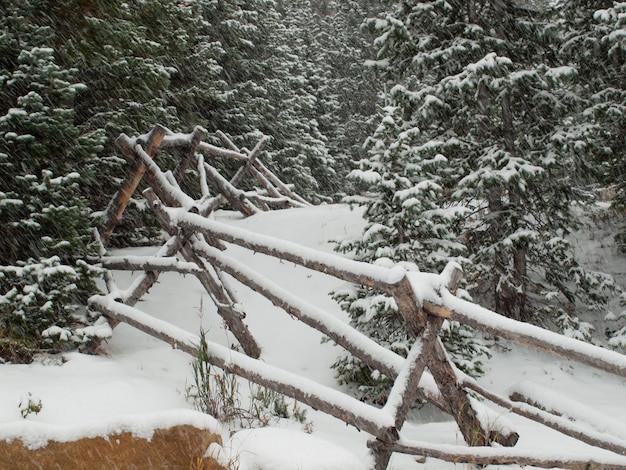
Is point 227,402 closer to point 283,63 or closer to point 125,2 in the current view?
point 125,2

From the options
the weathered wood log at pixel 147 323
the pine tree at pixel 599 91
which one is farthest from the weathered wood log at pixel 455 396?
the pine tree at pixel 599 91

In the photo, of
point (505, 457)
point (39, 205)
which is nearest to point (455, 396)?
point (505, 457)

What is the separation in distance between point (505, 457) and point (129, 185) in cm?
612

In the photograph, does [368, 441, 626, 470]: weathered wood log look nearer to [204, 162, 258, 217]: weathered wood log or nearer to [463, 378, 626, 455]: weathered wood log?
[463, 378, 626, 455]: weathered wood log

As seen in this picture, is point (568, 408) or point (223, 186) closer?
point (568, 408)

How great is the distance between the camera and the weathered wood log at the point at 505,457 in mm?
3387

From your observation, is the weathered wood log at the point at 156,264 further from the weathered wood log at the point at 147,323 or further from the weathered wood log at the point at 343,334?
the weathered wood log at the point at 343,334

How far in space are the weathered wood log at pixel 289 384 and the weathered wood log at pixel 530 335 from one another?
0.90 meters

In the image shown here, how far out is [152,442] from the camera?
3.03m

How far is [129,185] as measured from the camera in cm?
767

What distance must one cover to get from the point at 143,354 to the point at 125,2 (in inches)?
240

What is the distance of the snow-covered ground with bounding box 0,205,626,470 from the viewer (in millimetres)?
3059

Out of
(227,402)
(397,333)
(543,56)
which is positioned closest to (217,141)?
(543,56)

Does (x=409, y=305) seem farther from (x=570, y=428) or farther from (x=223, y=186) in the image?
(x=223, y=186)
